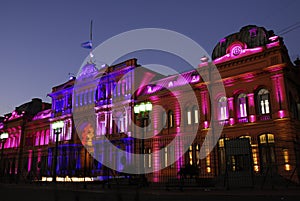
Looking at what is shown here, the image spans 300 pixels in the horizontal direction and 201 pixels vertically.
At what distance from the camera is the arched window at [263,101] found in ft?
86.4

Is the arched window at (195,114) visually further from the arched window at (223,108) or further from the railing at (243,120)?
the railing at (243,120)

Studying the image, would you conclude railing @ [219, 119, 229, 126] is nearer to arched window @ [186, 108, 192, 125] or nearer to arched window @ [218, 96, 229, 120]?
arched window @ [218, 96, 229, 120]

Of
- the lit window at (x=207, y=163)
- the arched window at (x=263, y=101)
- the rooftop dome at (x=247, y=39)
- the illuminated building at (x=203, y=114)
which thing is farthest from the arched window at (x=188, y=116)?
the arched window at (x=263, y=101)

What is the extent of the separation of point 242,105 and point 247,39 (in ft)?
22.5

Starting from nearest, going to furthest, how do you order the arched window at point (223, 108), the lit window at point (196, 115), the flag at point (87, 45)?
the arched window at point (223, 108) < the lit window at point (196, 115) < the flag at point (87, 45)

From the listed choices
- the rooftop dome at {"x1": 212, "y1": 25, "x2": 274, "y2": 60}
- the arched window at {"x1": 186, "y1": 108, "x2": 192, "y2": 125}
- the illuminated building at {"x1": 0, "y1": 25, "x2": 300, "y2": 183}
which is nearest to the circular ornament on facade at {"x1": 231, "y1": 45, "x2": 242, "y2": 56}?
the illuminated building at {"x1": 0, "y1": 25, "x2": 300, "y2": 183}

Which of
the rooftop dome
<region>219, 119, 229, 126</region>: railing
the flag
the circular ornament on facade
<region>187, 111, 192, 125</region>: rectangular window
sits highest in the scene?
the flag

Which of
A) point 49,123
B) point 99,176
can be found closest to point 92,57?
point 49,123

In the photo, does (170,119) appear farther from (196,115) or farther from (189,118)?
(196,115)

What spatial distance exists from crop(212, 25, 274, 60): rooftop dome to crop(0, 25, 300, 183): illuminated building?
3.6 inches

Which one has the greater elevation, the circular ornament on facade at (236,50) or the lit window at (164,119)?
the circular ornament on facade at (236,50)

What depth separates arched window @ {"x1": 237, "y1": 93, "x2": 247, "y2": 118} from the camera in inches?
1086

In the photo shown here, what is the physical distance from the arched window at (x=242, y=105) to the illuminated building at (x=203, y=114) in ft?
0.31

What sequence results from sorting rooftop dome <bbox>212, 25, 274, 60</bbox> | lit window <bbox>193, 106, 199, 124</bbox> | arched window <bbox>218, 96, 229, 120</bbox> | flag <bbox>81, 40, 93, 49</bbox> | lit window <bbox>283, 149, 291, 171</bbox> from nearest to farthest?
lit window <bbox>283, 149, 291, 171</bbox>, rooftop dome <bbox>212, 25, 274, 60</bbox>, arched window <bbox>218, 96, 229, 120</bbox>, lit window <bbox>193, 106, 199, 124</bbox>, flag <bbox>81, 40, 93, 49</bbox>
